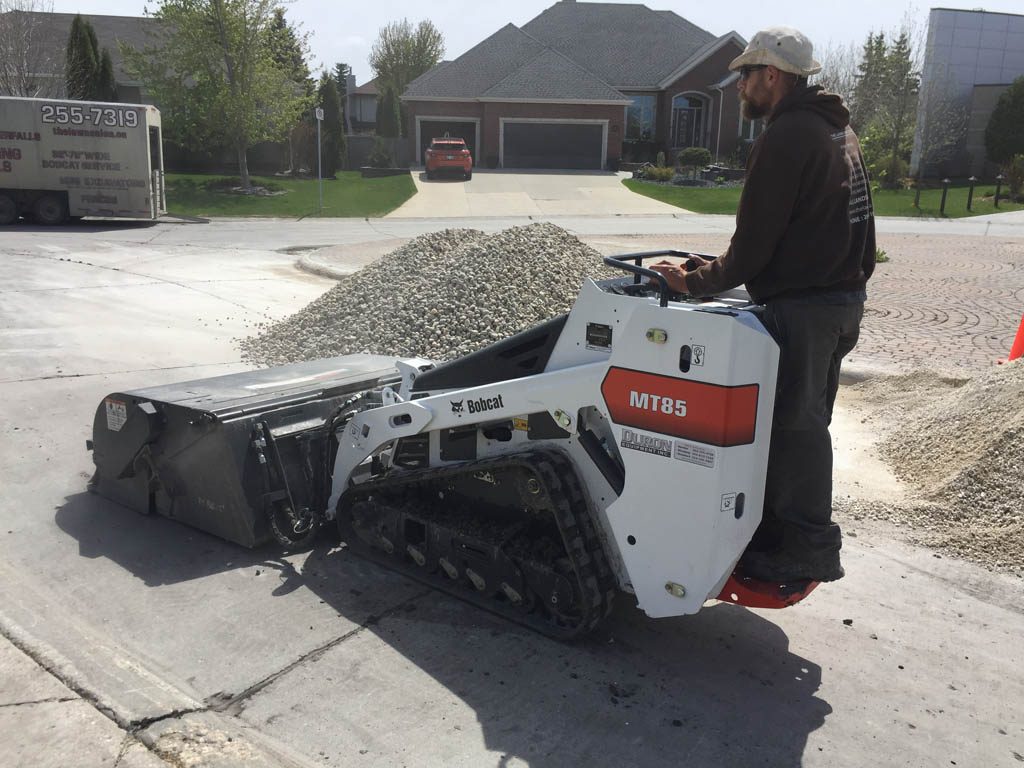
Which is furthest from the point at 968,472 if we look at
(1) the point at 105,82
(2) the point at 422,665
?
(1) the point at 105,82

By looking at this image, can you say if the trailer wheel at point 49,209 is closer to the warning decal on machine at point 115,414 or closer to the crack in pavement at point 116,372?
the crack in pavement at point 116,372

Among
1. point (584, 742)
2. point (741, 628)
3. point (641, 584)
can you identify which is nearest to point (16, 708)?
point (584, 742)

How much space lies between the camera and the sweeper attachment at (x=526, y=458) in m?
3.54

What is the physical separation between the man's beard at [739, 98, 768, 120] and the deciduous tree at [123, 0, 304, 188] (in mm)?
31738

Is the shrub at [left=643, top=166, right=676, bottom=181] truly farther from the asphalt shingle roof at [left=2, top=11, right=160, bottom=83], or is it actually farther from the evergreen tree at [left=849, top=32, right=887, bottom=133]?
the asphalt shingle roof at [left=2, top=11, right=160, bottom=83]

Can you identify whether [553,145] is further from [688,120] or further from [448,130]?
[688,120]

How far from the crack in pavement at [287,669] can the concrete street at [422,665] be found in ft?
0.04

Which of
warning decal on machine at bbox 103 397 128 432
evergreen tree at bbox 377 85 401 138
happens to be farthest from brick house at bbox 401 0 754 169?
warning decal on machine at bbox 103 397 128 432

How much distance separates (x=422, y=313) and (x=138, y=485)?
408 centimetres

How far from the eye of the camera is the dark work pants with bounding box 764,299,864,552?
12.0 ft

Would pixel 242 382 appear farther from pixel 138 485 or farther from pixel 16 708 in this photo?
pixel 16 708

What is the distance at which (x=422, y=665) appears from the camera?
3979 millimetres

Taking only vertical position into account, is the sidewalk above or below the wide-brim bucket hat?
below

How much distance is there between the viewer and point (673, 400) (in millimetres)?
3531
